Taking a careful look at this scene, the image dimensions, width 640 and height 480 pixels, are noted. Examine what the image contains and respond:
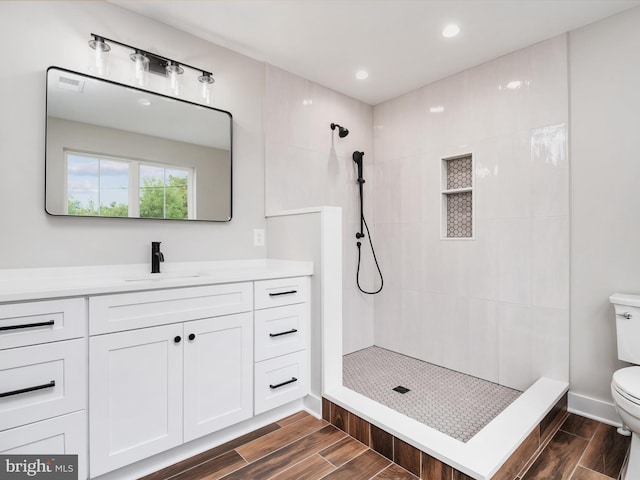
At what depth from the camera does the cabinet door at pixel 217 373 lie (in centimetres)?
174

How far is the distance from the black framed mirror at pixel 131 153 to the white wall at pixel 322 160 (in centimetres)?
43

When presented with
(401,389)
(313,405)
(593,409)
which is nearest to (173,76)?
(313,405)

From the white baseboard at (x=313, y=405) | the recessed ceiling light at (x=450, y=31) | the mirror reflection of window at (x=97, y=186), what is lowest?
the white baseboard at (x=313, y=405)

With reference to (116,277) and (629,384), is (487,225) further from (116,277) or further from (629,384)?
(116,277)

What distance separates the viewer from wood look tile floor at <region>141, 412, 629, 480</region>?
1.65m

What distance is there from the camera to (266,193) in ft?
8.75

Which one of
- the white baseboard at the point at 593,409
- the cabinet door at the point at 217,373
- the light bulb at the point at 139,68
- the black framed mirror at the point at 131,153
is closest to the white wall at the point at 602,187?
the white baseboard at the point at 593,409

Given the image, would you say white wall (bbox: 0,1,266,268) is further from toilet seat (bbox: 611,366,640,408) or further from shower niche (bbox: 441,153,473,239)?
toilet seat (bbox: 611,366,640,408)

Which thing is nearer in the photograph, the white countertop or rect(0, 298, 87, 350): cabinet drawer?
rect(0, 298, 87, 350): cabinet drawer

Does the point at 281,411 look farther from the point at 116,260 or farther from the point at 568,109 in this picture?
the point at 568,109

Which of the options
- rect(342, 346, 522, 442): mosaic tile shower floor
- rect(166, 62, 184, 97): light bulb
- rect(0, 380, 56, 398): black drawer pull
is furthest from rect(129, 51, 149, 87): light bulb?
rect(342, 346, 522, 442): mosaic tile shower floor

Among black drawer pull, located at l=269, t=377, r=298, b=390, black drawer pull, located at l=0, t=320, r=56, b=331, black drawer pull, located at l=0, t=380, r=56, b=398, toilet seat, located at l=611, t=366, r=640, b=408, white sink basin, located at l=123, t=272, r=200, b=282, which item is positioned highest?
white sink basin, located at l=123, t=272, r=200, b=282

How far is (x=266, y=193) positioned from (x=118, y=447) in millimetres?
1793

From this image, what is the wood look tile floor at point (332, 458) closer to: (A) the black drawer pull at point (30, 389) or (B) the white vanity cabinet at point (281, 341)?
(B) the white vanity cabinet at point (281, 341)
